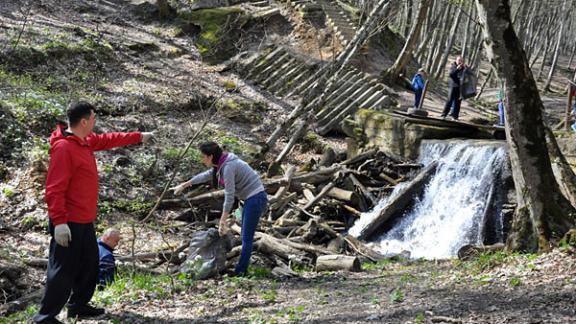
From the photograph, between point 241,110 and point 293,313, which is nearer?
point 293,313

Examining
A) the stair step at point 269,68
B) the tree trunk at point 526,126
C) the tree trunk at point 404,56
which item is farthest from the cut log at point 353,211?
the stair step at point 269,68

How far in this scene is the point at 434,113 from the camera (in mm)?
18047

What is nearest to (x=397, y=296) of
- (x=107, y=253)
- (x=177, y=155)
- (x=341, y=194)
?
(x=107, y=253)

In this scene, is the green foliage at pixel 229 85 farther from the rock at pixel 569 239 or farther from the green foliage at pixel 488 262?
the rock at pixel 569 239

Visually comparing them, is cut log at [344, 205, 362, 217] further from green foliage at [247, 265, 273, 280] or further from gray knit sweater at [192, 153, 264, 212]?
gray knit sweater at [192, 153, 264, 212]

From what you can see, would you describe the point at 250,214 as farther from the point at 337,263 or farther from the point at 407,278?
the point at 407,278

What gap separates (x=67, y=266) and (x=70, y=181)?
28.2 inches

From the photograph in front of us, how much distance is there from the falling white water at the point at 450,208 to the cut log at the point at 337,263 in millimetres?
3091

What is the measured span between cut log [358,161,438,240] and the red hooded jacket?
25.0 feet

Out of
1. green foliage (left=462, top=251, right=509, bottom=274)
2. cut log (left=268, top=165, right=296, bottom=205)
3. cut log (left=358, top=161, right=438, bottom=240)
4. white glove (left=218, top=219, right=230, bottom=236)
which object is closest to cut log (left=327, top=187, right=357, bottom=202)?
cut log (left=358, top=161, right=438, bottom=240)

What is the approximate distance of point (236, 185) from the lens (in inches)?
266

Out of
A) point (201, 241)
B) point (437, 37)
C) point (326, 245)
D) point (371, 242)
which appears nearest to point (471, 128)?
point (371, 242)

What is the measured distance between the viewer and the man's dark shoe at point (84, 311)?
5047 mm

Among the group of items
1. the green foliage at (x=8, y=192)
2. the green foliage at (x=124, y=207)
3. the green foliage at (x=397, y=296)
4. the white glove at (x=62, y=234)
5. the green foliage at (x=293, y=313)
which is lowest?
the green foliage at (x=124, y=207)
